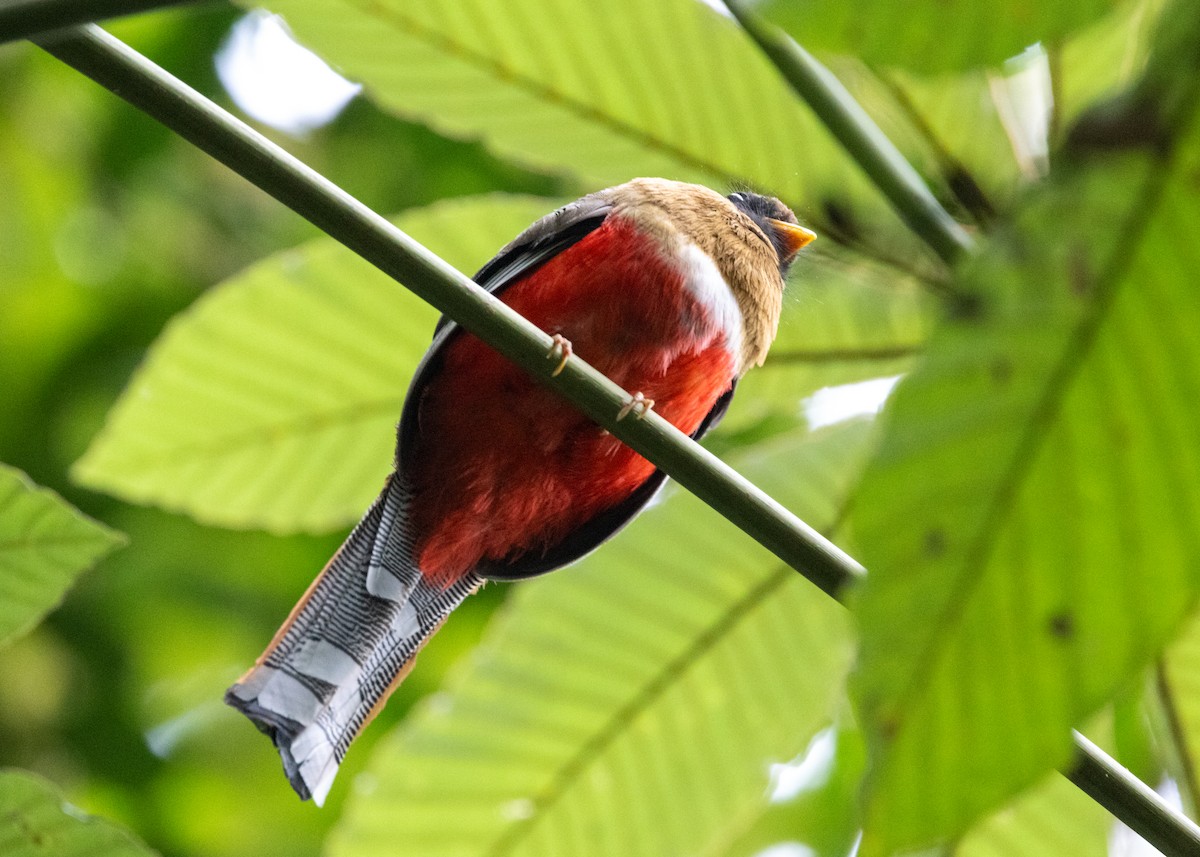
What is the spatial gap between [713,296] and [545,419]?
36cm

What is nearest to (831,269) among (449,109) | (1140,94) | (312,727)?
(449,109)

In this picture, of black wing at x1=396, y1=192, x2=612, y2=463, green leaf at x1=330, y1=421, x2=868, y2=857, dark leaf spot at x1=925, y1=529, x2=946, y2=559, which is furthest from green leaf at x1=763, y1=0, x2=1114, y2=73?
black wing at x1=396, y1=192, x2=612, y2=463

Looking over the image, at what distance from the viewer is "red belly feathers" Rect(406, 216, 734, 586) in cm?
244

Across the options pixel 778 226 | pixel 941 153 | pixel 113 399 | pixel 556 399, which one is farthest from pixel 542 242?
pixel 113 399

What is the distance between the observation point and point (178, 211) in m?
4.64

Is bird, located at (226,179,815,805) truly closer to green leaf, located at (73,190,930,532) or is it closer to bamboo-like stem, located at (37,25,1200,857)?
green leaf, located at (73,190,930,532)

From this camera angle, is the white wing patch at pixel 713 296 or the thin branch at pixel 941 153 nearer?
the thin branch at pixel 941 153

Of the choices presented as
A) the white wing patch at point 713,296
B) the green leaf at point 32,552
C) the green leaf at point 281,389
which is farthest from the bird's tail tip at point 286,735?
the white wing patch at point 713,296

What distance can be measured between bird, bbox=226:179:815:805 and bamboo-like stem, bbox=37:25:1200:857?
1.04 m

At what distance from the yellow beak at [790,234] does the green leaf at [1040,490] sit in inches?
89.8

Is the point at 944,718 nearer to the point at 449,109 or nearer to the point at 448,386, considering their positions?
the point at 449,109

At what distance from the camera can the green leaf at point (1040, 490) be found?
65cm

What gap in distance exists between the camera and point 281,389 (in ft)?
6.64

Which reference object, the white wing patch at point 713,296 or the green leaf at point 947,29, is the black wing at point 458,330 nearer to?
the white wing patch at point 713,296
